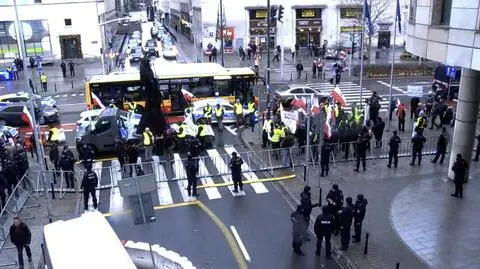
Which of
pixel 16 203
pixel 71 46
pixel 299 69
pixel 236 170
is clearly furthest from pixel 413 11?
pixel 71 46

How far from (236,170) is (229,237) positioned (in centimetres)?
331

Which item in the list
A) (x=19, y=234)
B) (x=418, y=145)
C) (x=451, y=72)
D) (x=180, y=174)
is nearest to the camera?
(x=19, y=234)

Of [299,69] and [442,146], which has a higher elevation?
[299,69]

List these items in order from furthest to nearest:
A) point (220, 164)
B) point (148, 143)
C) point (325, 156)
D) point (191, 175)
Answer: point (220, 164), point (148, 143), point (325, 156), point (191, 175)

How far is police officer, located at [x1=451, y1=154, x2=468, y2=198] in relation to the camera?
51.4 ft

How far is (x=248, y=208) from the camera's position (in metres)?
15.9

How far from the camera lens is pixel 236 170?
1672 cm

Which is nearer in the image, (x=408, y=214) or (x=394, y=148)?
(x=408, y=214)

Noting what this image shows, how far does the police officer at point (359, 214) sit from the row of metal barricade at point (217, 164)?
5.05 metres

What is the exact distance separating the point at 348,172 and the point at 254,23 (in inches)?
1612

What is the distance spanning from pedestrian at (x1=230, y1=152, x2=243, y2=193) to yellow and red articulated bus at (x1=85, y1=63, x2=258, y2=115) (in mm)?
11979

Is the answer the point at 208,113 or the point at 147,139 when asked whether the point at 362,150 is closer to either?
the point at 147,139

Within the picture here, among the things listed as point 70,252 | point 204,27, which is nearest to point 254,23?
point 204,27

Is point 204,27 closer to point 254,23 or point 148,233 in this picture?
point 254,23
